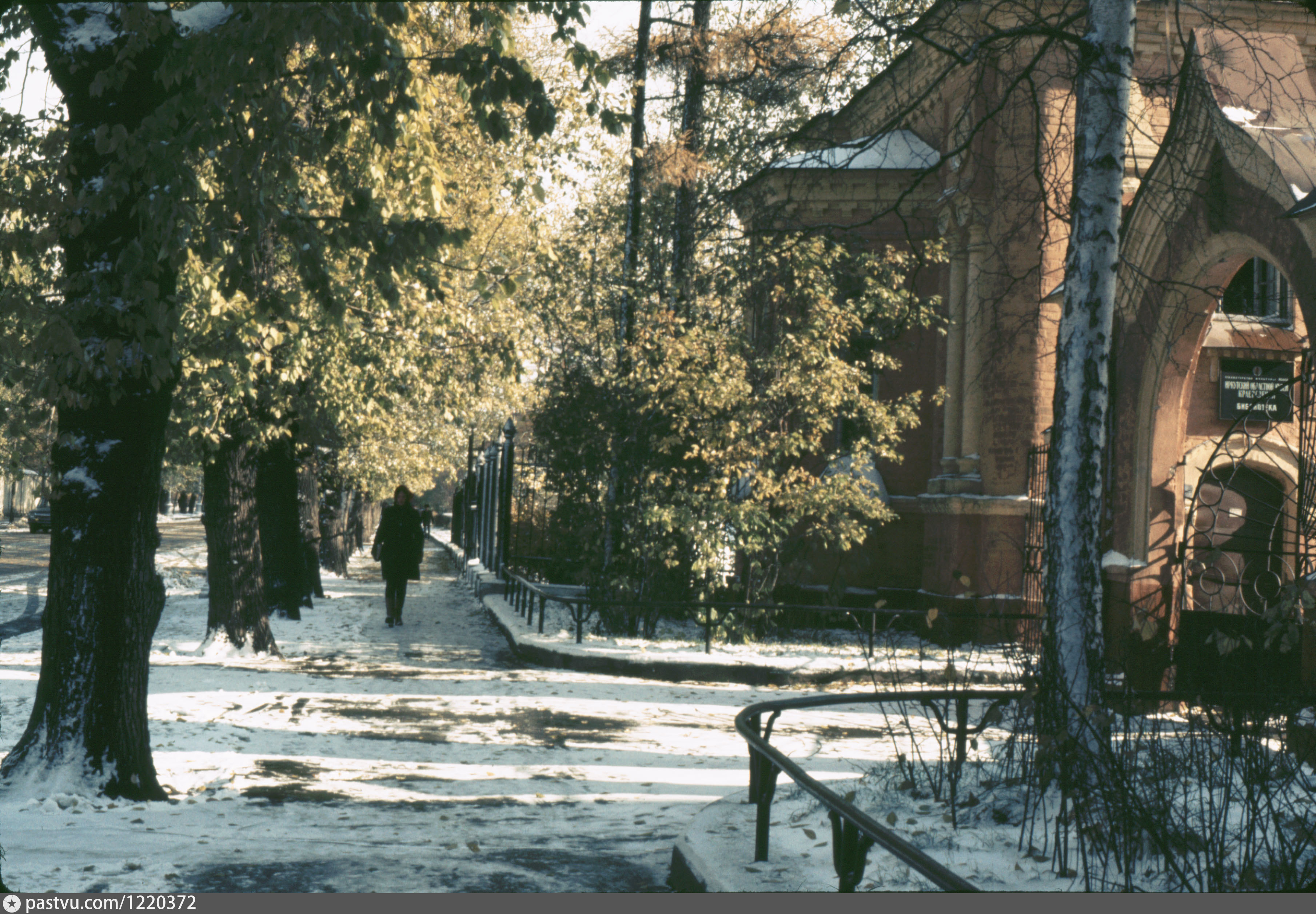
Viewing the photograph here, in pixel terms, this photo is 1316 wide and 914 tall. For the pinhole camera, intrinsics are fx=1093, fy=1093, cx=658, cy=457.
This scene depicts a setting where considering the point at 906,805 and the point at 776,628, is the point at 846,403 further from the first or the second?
the point at 906,805

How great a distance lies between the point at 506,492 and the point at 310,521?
13.3 ft

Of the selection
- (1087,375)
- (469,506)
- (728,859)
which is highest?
(1087,375)

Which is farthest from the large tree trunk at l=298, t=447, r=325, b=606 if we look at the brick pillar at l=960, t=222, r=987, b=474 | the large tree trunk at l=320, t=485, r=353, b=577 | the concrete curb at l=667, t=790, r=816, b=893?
the concrete curb at l=667, t=790, r=816, b=893

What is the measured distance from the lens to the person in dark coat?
1598 centimetres

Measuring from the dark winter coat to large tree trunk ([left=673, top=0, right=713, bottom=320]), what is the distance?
5.08m

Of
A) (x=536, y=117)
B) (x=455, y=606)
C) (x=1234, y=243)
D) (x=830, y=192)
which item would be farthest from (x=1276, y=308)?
(x=455, y=606)

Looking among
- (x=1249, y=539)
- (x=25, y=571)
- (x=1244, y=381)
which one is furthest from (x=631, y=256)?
(x=25, y=571)

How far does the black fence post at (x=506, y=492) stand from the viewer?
757 inches

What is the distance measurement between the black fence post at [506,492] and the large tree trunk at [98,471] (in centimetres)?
1300

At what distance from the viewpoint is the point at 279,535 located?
634 inches

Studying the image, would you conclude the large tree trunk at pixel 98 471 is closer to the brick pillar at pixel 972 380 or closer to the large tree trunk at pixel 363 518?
the brick pillar at pixel 972 380

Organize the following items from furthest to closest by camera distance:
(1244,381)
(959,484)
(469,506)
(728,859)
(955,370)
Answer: (469,506) → (955,370) → (959,484) → (1244,381) → (728,859)

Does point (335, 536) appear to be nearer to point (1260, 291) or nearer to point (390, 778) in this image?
point (1260, 291)

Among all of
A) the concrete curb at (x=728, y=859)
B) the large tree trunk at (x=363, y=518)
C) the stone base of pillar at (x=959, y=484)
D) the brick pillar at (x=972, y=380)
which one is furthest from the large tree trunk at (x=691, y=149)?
the large tree trunk at (x=363, y=518)
